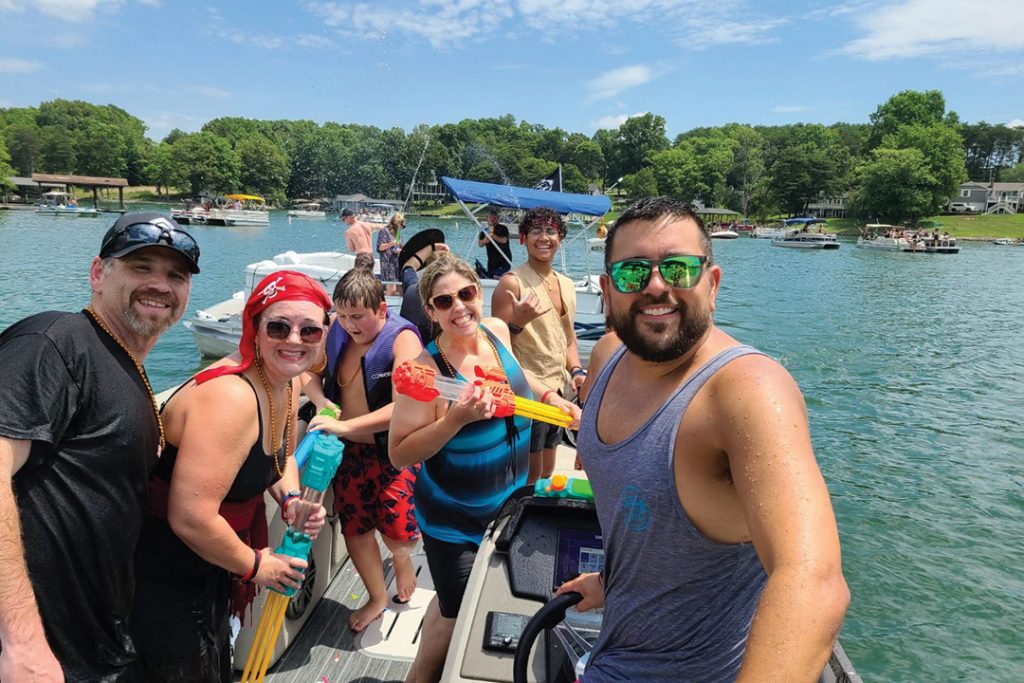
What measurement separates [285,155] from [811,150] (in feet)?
297

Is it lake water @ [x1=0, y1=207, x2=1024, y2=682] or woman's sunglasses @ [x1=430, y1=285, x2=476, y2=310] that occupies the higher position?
woman's sunglasses @ [x1=430, y1=285, x2=476, y2=310]

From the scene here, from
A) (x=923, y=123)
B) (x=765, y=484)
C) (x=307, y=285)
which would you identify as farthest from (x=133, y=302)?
(x=923, y=123)

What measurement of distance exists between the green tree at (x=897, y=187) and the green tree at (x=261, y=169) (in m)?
88.3

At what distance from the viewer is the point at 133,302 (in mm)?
1760

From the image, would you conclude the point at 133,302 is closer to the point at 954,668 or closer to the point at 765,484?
the point at 765,484

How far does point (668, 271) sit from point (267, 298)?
1.42m

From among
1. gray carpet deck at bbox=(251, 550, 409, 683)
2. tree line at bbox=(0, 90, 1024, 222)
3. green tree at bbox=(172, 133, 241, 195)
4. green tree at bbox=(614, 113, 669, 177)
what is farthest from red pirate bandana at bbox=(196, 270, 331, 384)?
green tree at bbox=(614, 113, 669, 177)

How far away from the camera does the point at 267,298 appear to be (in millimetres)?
2119

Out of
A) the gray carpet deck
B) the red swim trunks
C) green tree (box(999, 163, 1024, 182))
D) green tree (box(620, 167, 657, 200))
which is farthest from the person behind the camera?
green tree (box(999, 163, 1024, 182))

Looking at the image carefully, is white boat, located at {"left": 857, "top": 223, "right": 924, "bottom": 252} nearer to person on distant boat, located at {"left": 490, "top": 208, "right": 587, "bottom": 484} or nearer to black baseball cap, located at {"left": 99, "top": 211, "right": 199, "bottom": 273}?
person on distant boat, located at {"left": 490, "top": 208, "right": 587, "bottom": 484}

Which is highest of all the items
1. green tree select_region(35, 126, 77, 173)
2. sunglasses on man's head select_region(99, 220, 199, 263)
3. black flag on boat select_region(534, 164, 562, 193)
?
green tree select_region(35, 126, 77, 173)

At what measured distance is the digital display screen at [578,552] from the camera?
2.36 metres

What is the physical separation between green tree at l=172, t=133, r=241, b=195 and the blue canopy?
9725 centimetres

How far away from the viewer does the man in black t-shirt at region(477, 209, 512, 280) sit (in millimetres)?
10000
